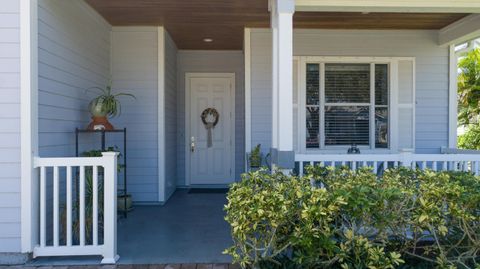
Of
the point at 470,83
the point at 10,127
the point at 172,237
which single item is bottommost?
the point at 172,237

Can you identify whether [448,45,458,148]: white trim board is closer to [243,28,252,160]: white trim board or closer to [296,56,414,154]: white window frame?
[296,56,414,154]: white window frame

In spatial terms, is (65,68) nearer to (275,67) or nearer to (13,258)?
(13,258)

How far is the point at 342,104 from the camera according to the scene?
6141mm

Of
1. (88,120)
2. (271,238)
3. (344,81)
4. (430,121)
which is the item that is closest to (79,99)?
(88,120)

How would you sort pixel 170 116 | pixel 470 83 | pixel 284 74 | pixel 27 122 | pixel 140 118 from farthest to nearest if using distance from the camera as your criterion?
1. pixel 470 83
2. pixel 170 116
3. pixel 140 118
4. pixel 284 74
5. pixel 27 122

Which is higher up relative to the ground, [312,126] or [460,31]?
[460,31]

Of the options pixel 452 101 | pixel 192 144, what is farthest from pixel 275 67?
pixel 192 144

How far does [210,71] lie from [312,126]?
244cm

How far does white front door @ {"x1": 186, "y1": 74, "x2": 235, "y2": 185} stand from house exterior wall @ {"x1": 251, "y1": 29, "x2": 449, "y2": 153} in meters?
1.63

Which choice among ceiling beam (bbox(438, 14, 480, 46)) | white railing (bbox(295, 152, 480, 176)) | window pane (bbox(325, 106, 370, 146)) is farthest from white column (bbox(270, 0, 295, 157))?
ceiling beam (bbox(438, 14, 480, 46))

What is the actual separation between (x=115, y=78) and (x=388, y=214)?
440 centimetres

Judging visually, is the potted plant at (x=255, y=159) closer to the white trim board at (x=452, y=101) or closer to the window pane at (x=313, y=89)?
the window pane at (x=313, y=89)

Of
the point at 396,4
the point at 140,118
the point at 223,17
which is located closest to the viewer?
the point at 396,4

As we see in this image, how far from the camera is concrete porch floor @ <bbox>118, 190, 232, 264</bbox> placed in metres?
3.77
